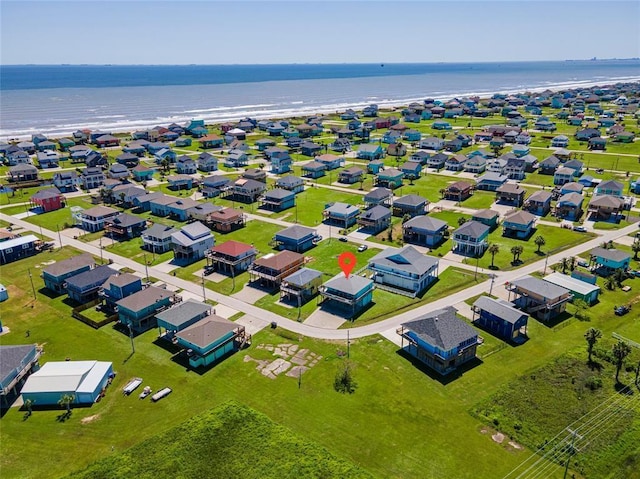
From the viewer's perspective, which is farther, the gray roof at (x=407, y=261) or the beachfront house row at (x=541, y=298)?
the gray roof at (x=407, y=261)

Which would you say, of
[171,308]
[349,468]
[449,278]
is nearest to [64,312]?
[171,308]

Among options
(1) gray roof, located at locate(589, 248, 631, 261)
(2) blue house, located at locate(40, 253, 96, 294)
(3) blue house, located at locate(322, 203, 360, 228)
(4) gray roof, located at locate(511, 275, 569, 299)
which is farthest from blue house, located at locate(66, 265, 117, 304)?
(1) gray roof, located at locate(589, 248, 631, 261)

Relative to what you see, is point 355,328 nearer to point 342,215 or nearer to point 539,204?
point 342,215

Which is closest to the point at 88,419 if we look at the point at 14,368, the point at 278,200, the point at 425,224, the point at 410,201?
the point at 14,368

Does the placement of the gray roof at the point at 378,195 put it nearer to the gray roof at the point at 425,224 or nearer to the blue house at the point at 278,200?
the gray roof at the point at 425,224

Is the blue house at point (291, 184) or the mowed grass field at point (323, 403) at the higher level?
the blue house at point (291, 184)

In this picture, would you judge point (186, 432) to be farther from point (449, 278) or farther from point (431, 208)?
point (431, 208)

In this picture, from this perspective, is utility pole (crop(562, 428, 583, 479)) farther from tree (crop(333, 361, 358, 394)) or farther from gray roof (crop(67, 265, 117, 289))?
gray roof (crop(67, 265, 117, 289))

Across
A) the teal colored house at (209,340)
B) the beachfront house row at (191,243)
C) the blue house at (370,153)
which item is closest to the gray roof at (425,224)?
the beachfront house row at (191,243)
